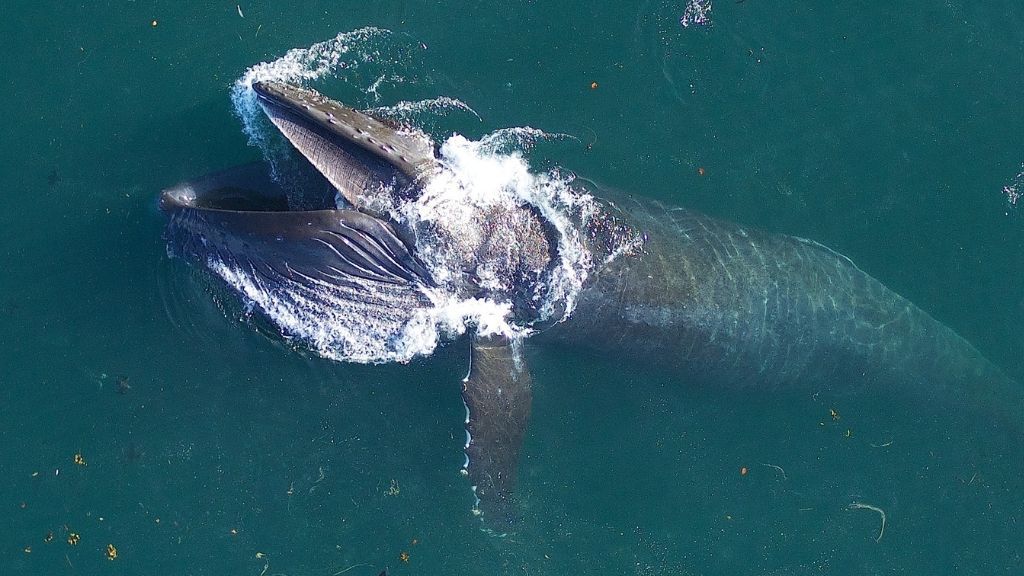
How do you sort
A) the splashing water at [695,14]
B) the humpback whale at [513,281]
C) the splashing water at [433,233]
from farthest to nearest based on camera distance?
1. the splashing water at [695,14]
2. the splashing water at [433,233]
3. the humpback whale at [513,281]

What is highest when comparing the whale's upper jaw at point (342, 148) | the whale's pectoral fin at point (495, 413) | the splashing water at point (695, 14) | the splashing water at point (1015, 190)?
the splashing water at point (695, 14)

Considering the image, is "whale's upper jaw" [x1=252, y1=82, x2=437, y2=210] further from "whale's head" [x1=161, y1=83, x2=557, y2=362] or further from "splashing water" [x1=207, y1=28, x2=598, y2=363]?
"splashing water" [x1=207, y1=28, x2=598, y2=363]

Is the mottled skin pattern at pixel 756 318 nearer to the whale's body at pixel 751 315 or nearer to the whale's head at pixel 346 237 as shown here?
the whale's body at pixel 751 315

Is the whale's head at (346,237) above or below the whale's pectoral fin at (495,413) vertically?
above

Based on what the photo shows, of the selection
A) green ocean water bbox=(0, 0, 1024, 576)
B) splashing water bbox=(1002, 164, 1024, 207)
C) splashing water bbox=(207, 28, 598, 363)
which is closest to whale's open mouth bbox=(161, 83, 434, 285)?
splashing water bbox=(207, 28, 598, 363)

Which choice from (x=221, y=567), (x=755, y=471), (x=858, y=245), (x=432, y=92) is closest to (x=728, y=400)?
(x=755, y=471)

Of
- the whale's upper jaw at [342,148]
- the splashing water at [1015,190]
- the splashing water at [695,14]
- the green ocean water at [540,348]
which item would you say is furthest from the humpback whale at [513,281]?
the splashing water at [695,14]
